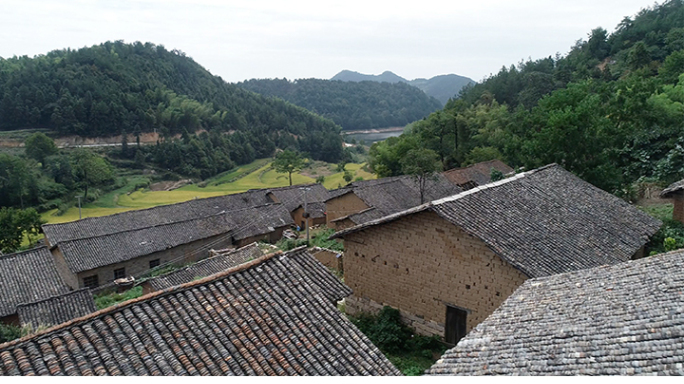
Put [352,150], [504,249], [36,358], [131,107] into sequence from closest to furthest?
[36,358] → [504,249] → [131,107] → [352,150]

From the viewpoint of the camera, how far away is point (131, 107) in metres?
86.5

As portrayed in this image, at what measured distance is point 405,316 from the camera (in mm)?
13133

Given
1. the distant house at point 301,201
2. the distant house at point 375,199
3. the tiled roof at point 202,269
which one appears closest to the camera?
the tiled roof at point 202,269

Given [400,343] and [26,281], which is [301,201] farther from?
[400,343]

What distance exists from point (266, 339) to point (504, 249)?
6861mm

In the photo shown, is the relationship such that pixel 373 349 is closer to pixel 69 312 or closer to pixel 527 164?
pixel 69 312

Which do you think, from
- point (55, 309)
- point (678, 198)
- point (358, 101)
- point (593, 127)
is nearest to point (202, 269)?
point (55, 309)

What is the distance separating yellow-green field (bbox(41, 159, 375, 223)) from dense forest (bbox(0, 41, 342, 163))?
1228 cm

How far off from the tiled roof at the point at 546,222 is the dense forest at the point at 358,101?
13899 centimetres

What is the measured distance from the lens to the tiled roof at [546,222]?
1154 centimetres

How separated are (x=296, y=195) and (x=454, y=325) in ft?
105

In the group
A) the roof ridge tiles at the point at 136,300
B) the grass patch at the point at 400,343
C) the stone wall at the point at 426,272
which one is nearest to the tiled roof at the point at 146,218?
the stone wall at the point at 426,272

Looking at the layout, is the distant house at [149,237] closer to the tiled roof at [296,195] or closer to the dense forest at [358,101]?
the tiled roof at [296,195]

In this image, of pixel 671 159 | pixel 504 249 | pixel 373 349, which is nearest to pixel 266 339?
pixel 373 349
